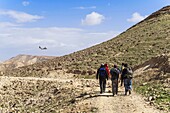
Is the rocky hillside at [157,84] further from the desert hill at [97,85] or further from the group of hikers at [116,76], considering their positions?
the group of hikers at [116,76]

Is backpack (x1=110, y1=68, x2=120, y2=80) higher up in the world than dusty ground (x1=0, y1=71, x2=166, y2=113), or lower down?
higher up

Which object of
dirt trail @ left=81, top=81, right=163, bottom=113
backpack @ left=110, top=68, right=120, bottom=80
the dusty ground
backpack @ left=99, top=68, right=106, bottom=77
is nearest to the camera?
dirt trail @ left=81, top=81, right=163, bottom=113

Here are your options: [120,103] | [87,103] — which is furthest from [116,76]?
[87,103]

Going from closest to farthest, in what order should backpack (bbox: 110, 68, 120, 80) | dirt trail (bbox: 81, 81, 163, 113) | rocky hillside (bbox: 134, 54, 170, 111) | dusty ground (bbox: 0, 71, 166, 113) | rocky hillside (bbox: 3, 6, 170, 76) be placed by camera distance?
dirt trail (bbox: 81, 81, 163, 113) < dusty ground (bbox: 0, 71, 166, 113) < rocky hillside (bbox: 134, 54, 170, 111) < backpack (bbox: 110, 68, 120, 80) < rocky hillside (bbox: 3, 6, 170, 76)

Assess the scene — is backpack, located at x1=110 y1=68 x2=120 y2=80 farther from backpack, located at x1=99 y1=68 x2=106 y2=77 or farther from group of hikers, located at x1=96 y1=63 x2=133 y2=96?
backpack, located at x1=99 y1=68 x2=106 y2=77

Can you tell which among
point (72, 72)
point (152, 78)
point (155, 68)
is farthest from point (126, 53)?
point (152, 78)

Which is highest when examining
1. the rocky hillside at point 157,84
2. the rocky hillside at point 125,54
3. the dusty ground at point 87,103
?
the rocky hillside at point 125,54

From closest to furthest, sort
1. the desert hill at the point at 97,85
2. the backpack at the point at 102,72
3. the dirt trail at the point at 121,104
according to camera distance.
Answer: the dirt trail at the point at 121,104 → the desert hill at the point at 97,85 → the backpack at the point at 102,72

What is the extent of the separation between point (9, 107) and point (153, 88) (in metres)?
13.0

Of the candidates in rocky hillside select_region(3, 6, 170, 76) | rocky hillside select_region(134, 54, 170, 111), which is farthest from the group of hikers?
rocky hillside select_region(3, 6, 170, 76)

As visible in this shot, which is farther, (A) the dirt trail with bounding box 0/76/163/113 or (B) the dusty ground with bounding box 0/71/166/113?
(B) the dusty ground with bounding box 0/71/166/113

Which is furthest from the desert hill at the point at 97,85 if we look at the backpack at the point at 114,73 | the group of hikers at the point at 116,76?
the backpack at the point at 114,73

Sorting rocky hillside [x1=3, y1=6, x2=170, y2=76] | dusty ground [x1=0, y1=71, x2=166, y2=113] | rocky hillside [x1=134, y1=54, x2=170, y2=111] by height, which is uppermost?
rocky hillside [x1=3, y1=6, x2=170, y2=76]

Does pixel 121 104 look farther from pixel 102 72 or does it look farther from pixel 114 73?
pixel 102 72
